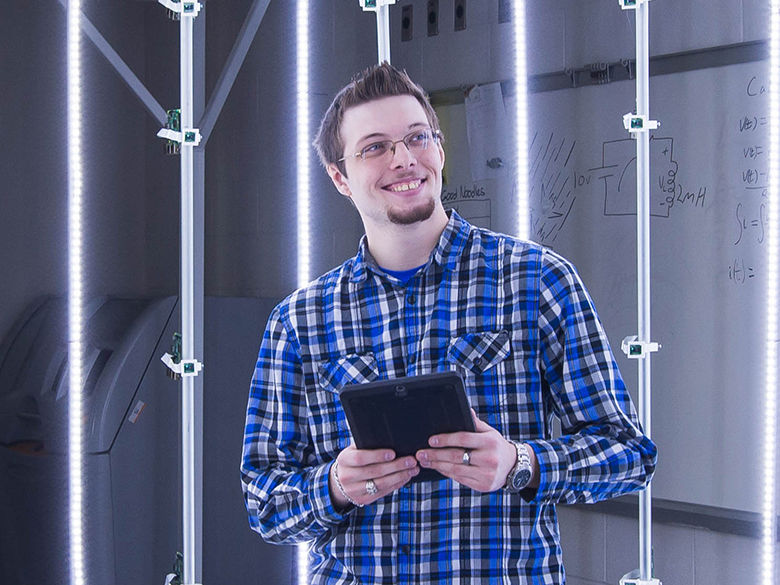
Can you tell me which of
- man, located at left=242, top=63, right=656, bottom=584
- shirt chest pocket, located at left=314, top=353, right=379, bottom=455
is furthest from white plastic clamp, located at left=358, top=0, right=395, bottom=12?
shirt chest pocket, located at left=314, top=353, right=379, bottom=455

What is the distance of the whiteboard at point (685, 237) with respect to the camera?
237cm

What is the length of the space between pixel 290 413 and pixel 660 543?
1618mm

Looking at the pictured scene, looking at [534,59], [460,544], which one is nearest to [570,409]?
[460,544]

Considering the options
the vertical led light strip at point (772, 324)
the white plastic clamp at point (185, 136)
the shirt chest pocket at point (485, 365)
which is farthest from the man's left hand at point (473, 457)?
the vertical led light strip at point (772, 324)

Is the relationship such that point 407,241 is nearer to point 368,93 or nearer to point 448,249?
point 448,249

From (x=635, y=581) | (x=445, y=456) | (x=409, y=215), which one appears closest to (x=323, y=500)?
(x=445, y=456)

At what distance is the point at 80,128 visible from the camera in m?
2.06

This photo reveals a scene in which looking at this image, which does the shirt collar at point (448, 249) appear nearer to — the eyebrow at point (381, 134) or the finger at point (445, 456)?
the eyebrow at point (381, 134)

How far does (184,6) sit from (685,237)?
1479 mm

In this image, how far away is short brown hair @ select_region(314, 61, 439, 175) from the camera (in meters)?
1.35

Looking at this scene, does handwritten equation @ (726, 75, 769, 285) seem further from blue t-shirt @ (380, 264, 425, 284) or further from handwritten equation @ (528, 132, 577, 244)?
blue t-shirt @ (380, 264, 425, 284)

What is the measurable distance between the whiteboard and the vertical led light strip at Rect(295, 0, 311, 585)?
63 centimetres

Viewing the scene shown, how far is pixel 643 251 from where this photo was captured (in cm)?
219

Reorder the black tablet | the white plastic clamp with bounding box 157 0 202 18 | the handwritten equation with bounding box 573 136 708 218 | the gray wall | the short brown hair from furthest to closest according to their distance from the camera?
1. the handwritten equation with bounding box 573 136 708 218
2. the gray wall
3. the white plastic clamp with bounding box 157 0 202 18
4. the short brown hair
5. the black tablet
